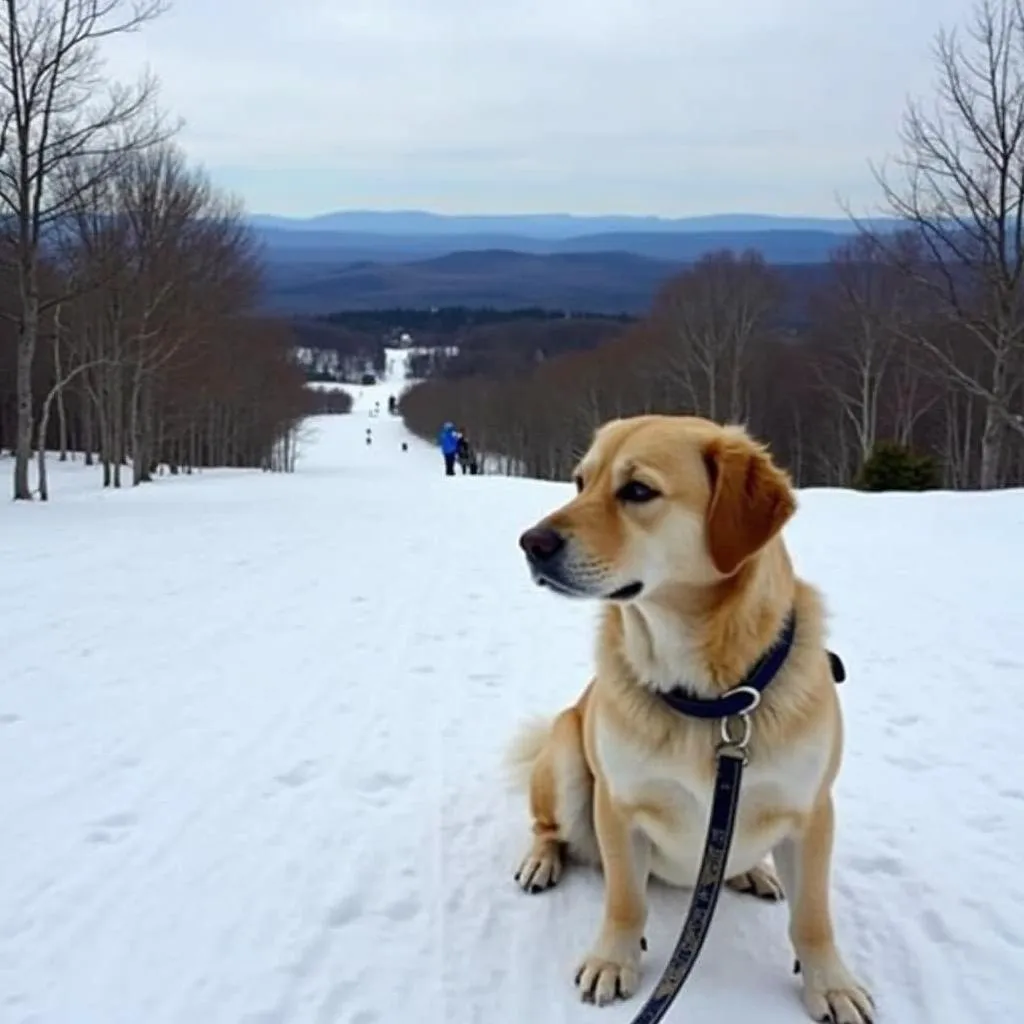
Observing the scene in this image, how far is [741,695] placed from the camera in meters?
2.62

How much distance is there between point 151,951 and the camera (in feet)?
10.0

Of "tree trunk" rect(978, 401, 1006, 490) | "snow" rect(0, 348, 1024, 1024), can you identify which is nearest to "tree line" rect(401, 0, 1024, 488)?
"tree trunk" rect(978, 401, 1006, 490)

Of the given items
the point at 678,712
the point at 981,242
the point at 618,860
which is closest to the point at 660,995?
the point at 618,860

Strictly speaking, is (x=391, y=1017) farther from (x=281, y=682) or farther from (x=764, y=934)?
(x=281, y=682)

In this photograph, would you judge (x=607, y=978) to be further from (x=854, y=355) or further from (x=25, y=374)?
(x=854, y=355)

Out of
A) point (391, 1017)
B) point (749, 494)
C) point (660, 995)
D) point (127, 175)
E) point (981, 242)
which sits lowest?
point (391, 1017)

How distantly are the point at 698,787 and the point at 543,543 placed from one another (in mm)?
738

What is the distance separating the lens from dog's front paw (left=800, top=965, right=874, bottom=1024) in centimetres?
268

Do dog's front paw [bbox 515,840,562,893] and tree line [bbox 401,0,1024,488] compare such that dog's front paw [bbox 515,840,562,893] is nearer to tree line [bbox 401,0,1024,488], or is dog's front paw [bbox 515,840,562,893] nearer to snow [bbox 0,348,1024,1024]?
snow [bbox 0,348,1024,1024]

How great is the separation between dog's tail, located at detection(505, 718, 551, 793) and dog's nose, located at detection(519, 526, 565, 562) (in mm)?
1613

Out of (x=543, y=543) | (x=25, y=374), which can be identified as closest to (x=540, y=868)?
(x=543, y=543)

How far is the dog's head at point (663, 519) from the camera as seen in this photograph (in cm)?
259

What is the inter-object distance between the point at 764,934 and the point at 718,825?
0.72m

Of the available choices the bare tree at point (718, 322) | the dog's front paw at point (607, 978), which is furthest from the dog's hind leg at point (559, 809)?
the bare tree at point (718, 322)
